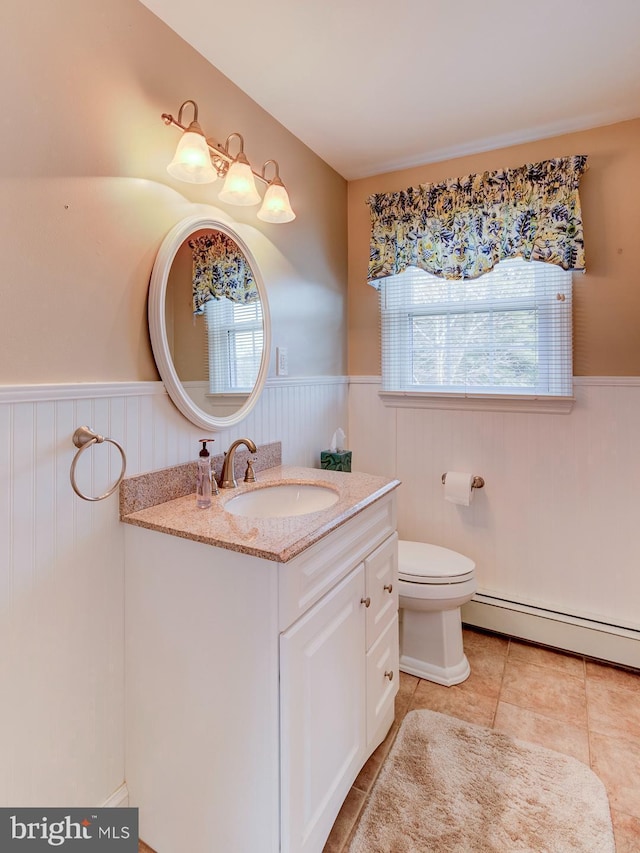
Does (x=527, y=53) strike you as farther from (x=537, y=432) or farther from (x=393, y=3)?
(x=537, y=432)

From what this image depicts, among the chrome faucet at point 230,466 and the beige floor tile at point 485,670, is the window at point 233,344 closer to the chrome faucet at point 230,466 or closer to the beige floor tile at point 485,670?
the chrome faucet at point 230,466

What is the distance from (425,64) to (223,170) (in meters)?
0.83

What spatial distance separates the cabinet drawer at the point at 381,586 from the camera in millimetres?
1421

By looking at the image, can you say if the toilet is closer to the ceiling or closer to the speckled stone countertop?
the speckled stone countertop

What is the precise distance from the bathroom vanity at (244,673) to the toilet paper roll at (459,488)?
3.29 ft

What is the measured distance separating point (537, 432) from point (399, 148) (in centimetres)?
154

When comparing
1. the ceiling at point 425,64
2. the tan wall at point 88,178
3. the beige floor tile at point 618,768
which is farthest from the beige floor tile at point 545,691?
the ceiling at point 425,64

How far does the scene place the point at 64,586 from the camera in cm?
114

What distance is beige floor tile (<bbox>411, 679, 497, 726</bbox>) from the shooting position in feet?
5.64

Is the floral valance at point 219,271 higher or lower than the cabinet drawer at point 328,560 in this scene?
higher

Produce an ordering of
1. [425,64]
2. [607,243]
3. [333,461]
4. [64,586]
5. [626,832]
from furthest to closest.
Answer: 1. [333,461]
2. [607,243]
3. [425,64]
4. [626,832]
5. [64,586]

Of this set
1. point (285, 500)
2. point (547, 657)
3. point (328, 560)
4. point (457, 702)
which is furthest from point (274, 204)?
point (547, 657)

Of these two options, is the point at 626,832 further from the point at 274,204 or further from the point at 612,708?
the point at 274,204

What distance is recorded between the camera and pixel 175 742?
46.2 inches
